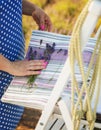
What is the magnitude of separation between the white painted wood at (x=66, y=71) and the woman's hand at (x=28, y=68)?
224mm

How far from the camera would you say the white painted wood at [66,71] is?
2045 millimetres

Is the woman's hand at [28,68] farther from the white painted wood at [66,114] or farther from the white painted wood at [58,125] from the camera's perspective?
the white painted wood at [58,125]

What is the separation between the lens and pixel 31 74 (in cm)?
241

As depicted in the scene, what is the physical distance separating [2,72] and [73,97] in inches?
27.1

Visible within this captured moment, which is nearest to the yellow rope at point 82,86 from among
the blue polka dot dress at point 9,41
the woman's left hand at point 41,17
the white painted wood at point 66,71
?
the white painted wood at point 66,71

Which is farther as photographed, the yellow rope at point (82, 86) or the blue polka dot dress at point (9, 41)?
the blue polka dot dress at point (9, 41)

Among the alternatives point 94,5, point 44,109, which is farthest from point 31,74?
point 94,5

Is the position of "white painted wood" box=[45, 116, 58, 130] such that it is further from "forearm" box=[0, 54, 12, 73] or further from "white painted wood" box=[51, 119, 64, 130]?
"forearm" box=[0, 54, 12, 73]

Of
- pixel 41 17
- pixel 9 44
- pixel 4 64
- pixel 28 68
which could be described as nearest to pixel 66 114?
pixel 28 68

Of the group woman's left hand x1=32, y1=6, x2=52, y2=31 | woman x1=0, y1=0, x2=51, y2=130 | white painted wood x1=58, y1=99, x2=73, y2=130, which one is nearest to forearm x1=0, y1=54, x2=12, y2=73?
woman x1=0, y1=0, x2=51, y2=130

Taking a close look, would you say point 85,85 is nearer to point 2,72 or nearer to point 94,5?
point 94,5

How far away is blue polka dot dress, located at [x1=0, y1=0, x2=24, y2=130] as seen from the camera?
8.79ft

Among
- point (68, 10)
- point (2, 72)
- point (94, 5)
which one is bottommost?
point (68, 10)

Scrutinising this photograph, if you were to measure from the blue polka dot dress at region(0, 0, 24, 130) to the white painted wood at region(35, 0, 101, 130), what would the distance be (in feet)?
1.61
